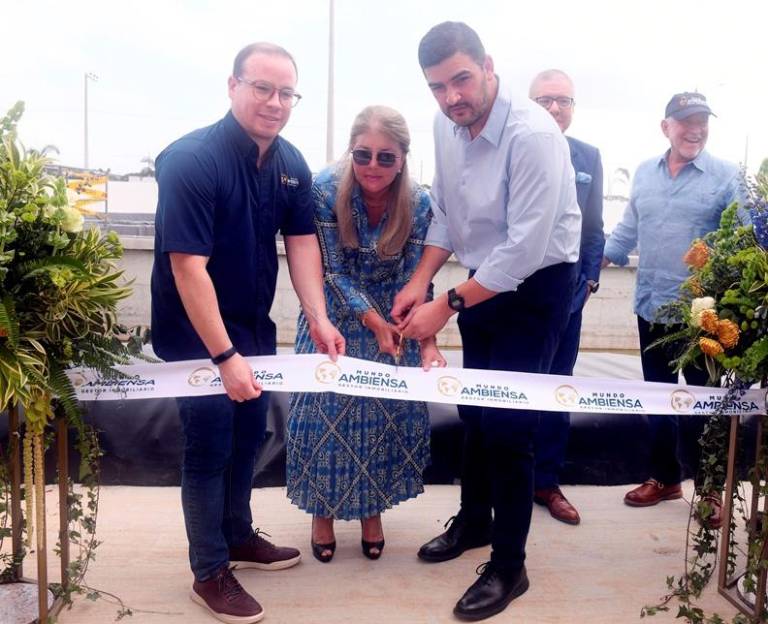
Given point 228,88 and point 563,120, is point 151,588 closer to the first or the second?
point 228,88

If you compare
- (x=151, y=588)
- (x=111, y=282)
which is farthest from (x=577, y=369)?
(x=111, y=282)

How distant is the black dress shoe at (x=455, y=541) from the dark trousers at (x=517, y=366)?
370mm

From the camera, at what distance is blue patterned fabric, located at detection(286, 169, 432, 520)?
2.64 metres

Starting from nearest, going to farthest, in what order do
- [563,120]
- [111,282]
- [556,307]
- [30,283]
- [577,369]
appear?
1. [30,283]
2. [111,282]
3. [556,307]
4. [563,120]
5. [577,369]

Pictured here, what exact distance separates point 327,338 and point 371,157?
25.4 inches

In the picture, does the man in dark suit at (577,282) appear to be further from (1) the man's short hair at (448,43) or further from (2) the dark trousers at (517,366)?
(1) the man's short hair at (448,43)

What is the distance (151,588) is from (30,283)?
1.20m

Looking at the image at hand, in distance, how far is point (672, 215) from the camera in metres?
3.25

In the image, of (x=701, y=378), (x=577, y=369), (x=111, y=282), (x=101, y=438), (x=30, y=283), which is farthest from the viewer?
(x=577, y=369)

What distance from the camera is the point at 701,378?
3111mm

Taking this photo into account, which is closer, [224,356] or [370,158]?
[224,356]

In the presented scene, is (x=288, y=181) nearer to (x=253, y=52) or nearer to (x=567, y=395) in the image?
(x=253, y=52)

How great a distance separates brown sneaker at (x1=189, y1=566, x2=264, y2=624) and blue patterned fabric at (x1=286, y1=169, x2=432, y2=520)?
45 centimetres

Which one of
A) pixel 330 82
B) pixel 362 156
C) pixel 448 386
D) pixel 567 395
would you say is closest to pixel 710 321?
pixel 567 395
